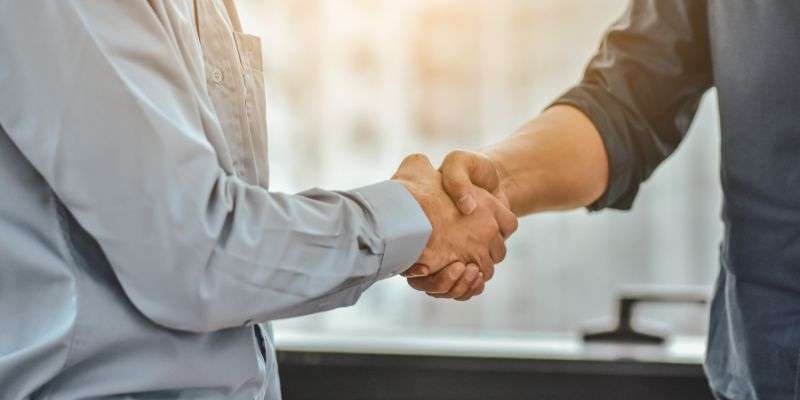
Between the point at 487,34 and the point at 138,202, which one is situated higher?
the point at 138,202

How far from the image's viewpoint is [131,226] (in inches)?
41.7

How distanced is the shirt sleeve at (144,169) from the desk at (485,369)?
1407 millimetres

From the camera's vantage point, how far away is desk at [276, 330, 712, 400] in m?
2.48

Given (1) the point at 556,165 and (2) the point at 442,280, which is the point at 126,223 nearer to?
(2) the point at 442,280

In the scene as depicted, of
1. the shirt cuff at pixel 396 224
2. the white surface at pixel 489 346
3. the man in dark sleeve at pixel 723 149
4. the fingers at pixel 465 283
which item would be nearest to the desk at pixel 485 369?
the white surface at pixel 489 346

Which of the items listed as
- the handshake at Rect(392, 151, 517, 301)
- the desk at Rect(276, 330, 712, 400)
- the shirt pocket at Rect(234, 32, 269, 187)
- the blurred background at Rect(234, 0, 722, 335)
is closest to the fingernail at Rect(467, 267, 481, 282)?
the handshake at Rect(392, 151, 517, 301)

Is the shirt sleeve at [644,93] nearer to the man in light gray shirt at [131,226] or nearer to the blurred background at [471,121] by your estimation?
the man in light gray shirt at [131,226]

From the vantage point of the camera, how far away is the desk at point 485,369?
2484 mm

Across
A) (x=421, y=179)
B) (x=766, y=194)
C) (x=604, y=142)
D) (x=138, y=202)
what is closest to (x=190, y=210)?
(x=138, y=202)

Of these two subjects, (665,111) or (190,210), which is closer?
(190,210)

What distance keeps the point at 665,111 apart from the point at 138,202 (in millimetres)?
941

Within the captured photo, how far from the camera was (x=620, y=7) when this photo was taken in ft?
12.9

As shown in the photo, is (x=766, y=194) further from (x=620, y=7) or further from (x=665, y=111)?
(x=620, y=7)

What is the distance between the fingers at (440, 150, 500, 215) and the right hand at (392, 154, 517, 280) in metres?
0.01
